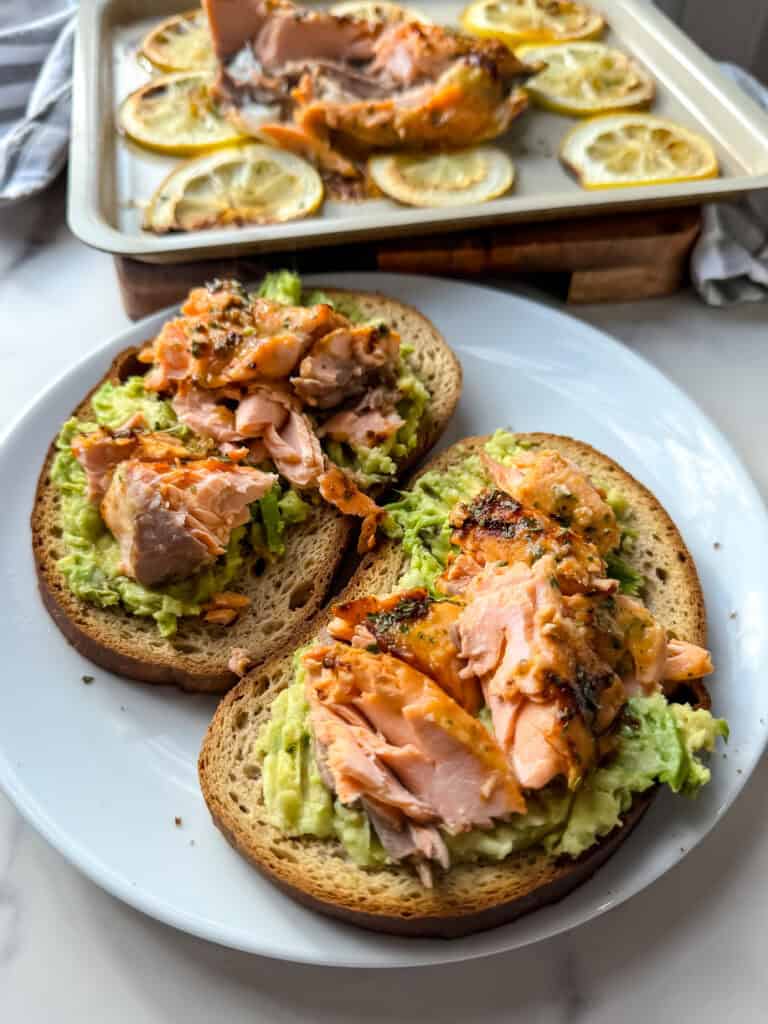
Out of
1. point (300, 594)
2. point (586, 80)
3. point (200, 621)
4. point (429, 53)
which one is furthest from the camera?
point (586, 80)

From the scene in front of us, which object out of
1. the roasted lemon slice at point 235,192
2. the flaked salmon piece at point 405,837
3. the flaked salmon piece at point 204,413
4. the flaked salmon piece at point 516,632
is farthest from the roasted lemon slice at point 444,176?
the flaked salmon piece at point 405,837

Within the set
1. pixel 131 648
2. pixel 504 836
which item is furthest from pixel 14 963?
pixel 504 836

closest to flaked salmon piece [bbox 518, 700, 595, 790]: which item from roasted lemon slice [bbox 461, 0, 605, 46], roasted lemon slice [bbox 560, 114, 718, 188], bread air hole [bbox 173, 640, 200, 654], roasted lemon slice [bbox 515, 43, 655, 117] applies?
bread air hole [bbox 173, 640, 200, 654]

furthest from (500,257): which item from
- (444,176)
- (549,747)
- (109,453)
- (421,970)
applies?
(421,970)

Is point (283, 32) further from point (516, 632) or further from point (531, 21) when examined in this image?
point (516, 632)

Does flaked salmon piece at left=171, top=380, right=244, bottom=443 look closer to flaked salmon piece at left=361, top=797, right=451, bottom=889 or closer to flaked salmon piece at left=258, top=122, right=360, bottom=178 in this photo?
flaked salmon piece at left=361, top=797, right=451, bottom=889

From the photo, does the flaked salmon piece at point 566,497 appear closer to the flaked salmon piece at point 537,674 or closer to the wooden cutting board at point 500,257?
the flaked salmon piece at point 537,674
